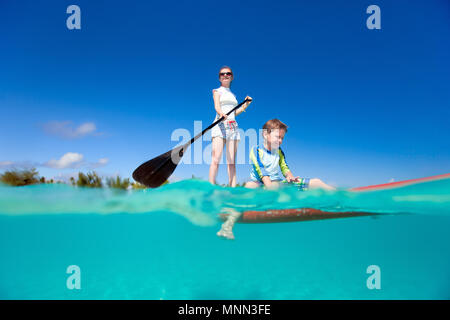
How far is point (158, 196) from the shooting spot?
17.5 feet

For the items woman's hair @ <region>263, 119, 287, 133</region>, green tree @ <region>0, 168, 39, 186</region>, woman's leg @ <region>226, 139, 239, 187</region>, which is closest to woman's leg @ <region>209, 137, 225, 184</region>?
woman's leg @ <region>226, 139, 239, 187</region>

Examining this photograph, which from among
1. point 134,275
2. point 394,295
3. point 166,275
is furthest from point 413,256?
point 134,275

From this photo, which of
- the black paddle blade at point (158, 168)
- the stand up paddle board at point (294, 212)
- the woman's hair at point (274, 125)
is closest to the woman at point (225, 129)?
the woman's hair at point (274, 125)

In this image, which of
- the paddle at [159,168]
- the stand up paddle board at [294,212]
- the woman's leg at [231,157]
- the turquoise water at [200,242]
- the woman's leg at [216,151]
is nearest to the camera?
the woman's leg at [216,151]

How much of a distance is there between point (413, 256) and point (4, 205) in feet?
59.4

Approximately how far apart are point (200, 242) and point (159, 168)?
558cm

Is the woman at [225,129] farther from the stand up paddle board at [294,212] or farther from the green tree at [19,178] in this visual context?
the green tree at [19,178]

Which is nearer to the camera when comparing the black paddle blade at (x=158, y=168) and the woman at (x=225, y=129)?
the woman at (x=225, y=129)

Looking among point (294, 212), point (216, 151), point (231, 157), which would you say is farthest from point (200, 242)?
point (216, 151)

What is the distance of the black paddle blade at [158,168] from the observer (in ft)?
13.9

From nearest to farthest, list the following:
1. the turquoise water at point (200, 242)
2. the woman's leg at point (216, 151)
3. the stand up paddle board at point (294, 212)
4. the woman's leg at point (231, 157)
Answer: the woman's leg at point (216, 151) → the woman's leg at point (231, 157) → the stand up paddle board at point (294, 212) → the turquoise water at point (200, 242)

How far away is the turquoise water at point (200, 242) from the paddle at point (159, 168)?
0.64 m

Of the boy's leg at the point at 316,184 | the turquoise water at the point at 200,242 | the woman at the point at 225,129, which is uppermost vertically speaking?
the woman at the point at 225,129

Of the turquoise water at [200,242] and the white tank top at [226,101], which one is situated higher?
the white tank top at [226,101]
